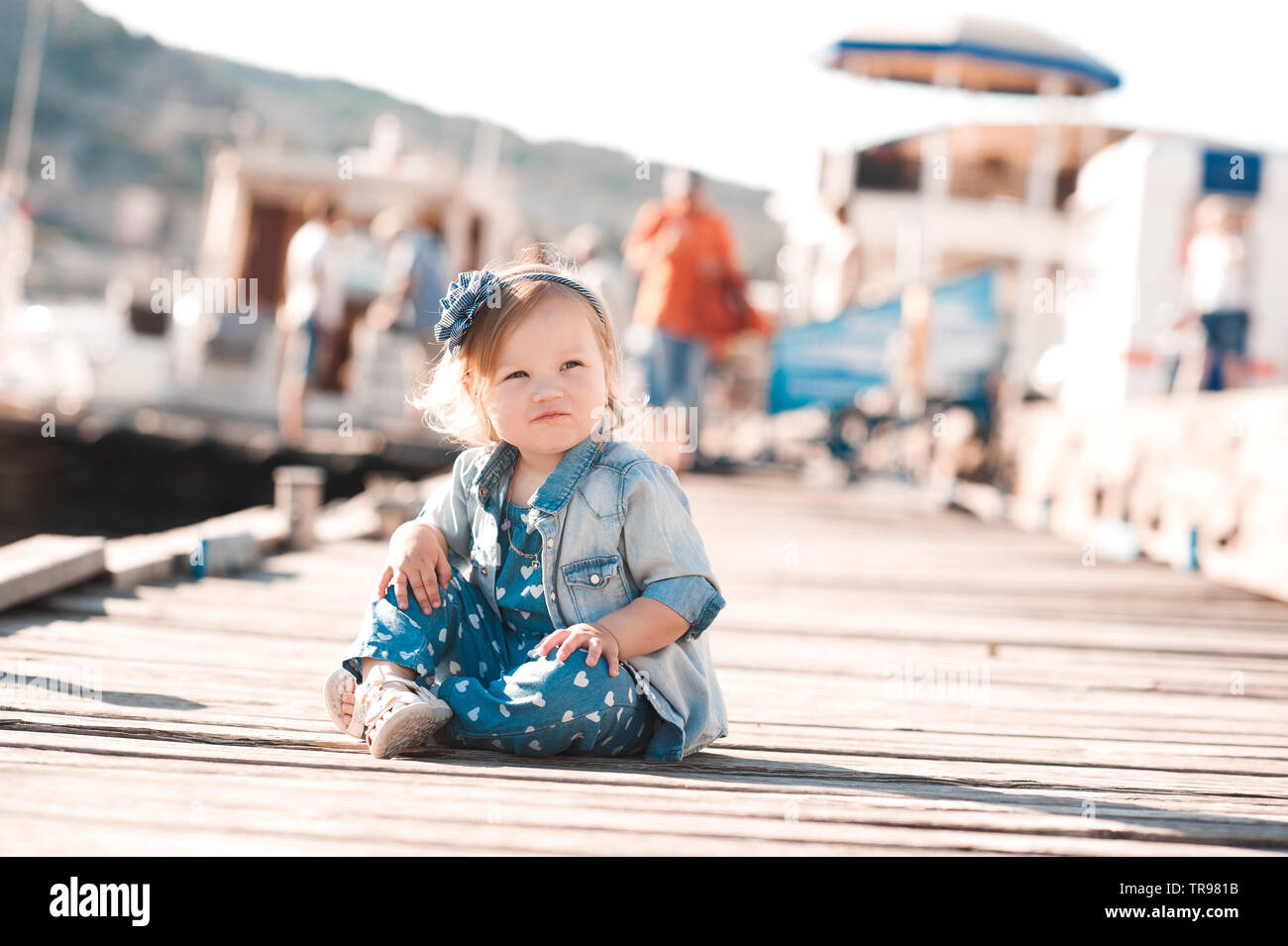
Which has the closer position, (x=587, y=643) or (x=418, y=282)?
(x=587, y=643)

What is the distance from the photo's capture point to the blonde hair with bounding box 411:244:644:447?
2211mm

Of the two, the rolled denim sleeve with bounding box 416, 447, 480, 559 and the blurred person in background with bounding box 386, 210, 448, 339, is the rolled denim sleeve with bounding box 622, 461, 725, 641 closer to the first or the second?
the rolled denim sleeve with bounding box 416, 447, 480, 559

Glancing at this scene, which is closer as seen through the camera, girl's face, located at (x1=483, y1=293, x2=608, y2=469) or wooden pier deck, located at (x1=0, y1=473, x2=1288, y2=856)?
wooden pier deck, located at (x1=0, y1=473, x2=1288, y2=856)

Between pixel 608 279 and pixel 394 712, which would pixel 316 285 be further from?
pixel 394 712

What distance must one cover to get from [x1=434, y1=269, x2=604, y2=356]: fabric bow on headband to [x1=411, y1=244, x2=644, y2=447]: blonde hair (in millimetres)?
11

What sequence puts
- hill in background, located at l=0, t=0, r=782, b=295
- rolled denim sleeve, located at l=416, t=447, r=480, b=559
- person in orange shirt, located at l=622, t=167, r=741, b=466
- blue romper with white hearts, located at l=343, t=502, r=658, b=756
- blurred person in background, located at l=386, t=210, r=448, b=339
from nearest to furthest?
blue romper with white hearts, located at l=343, t=502, r=658, b=756
rolled denim sleeve, located at l=416, t=447, r=480, b=559
person in orange shirt, located at l=622, t=167, r=741, b=466
blurred person in background, located at l=386, t=210, r=448, b=339
hill in background, located at l=0, t=0, r=782, b=295

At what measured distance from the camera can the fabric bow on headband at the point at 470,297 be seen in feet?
7.29

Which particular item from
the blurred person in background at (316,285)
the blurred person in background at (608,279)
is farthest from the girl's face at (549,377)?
the blurred person in background at (316,285)

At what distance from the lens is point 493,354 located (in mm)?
2223

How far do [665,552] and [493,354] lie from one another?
47 centimetres

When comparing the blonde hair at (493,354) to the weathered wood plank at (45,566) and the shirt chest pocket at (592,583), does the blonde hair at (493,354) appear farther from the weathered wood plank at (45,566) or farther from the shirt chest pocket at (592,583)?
the weathered wood plank at (45,566)

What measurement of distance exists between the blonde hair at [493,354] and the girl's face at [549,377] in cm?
2

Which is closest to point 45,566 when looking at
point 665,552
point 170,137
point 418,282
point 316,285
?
point 665,552

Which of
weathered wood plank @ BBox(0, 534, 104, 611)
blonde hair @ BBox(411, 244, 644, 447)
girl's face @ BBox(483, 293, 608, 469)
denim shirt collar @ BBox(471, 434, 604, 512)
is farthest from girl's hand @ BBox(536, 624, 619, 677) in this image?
weathered wood plank @ BBox(0, 534, 104, 611)
